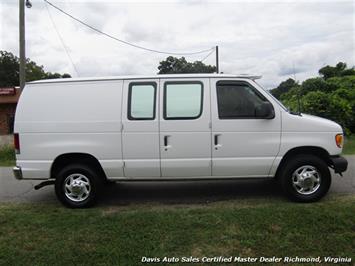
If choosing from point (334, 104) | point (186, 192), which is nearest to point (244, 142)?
point (186, 192)

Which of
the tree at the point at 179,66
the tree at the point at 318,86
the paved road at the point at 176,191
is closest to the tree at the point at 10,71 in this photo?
the tree at the point at 179,66

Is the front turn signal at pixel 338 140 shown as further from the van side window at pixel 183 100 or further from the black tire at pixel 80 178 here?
the black tire at pixel 80 178

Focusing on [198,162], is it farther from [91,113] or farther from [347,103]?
[347,103]

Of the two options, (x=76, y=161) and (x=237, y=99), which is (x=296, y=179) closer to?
(x=237, y=99)

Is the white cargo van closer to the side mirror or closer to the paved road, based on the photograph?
the side mirror

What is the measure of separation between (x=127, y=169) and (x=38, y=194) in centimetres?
232

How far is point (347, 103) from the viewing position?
15008mm

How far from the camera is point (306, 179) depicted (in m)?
5.03

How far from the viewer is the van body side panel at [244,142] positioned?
16.4ft

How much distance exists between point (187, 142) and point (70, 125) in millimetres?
1897

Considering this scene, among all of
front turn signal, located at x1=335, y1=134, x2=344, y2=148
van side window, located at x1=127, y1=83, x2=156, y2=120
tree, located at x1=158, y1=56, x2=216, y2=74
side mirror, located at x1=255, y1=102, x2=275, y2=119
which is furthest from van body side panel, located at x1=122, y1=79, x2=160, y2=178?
tree, located at x1=158, y1=56, x2=216, y2=74

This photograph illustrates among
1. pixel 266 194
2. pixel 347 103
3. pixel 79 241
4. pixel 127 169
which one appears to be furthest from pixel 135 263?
pixel 347 103

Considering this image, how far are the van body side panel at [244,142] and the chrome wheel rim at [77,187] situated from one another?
82.8 inches

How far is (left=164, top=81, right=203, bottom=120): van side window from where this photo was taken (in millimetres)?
5020
